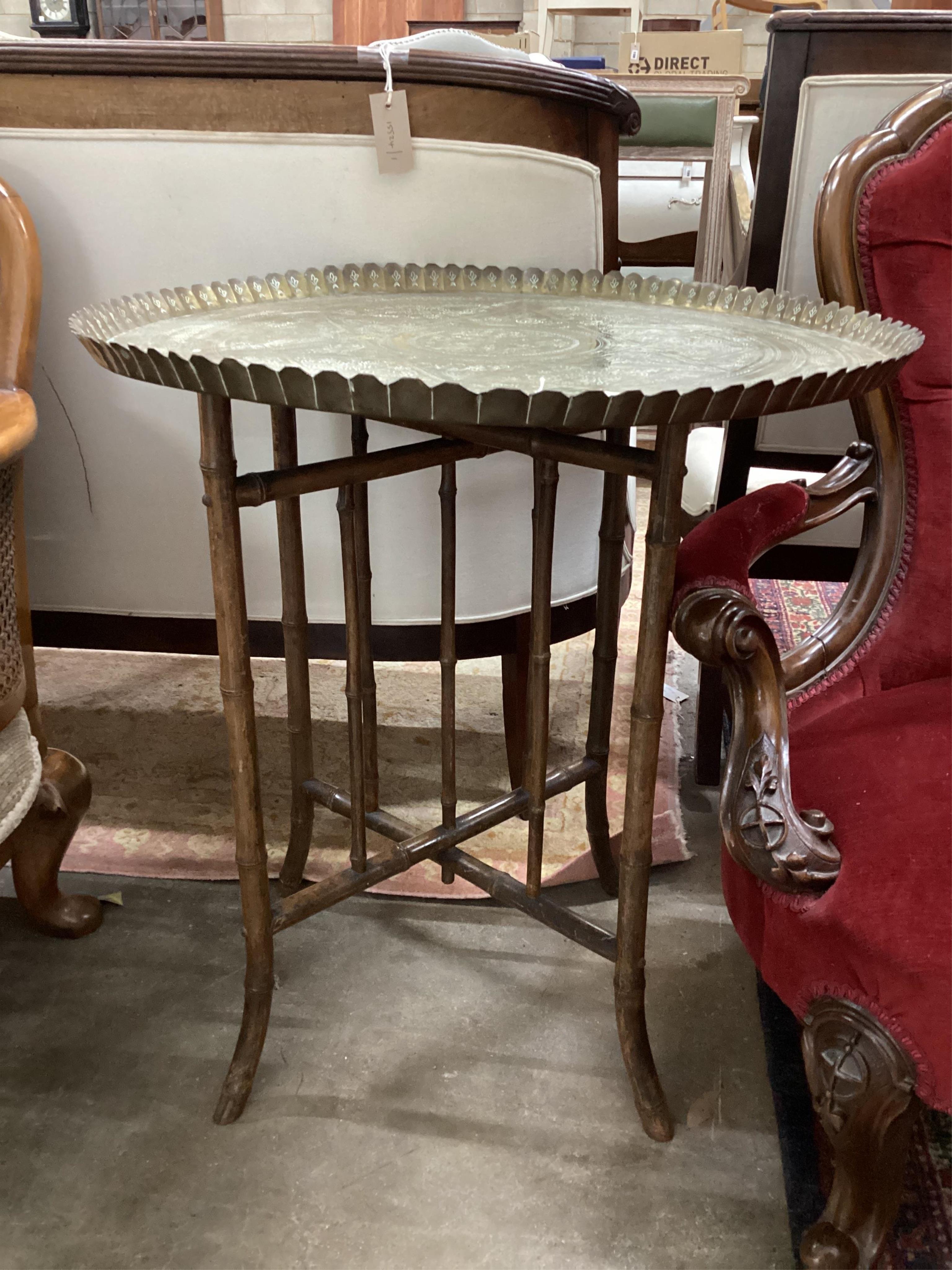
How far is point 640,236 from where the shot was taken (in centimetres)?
393

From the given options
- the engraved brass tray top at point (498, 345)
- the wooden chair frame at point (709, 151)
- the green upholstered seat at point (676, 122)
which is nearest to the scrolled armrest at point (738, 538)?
the engraved brass tray top at point (498, 345)

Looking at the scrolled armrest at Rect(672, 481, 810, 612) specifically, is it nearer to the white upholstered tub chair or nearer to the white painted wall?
the white upholstered tub chair

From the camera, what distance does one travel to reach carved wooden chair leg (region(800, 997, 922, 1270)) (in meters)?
0.76

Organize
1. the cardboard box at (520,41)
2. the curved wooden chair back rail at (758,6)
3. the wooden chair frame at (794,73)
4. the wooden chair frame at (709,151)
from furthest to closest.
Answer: the curved wooden chair back rail at (758,6) < the cardboard box at (520,41) < the wooden chair frame at (709,151) < the wooden chair frame at (794,73)

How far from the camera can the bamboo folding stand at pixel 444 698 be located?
90 centimetres

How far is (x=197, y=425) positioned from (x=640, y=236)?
308cm

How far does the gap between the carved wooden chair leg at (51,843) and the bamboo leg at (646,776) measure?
733 mm

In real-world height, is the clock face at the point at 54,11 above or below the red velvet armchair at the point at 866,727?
above

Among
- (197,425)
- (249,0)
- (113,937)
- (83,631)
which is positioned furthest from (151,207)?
(249,0)

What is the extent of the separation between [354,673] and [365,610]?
0.08 metres

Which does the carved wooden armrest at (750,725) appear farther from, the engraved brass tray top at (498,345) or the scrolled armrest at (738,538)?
the engraved brass tray top at (498,345)

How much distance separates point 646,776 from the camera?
98 centimetres

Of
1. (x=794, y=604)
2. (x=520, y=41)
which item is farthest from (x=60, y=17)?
(x=794, y=604)

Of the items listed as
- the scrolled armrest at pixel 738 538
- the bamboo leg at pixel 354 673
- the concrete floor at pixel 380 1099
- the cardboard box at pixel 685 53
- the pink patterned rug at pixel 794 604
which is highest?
the cardboard box at pixel 685 53
